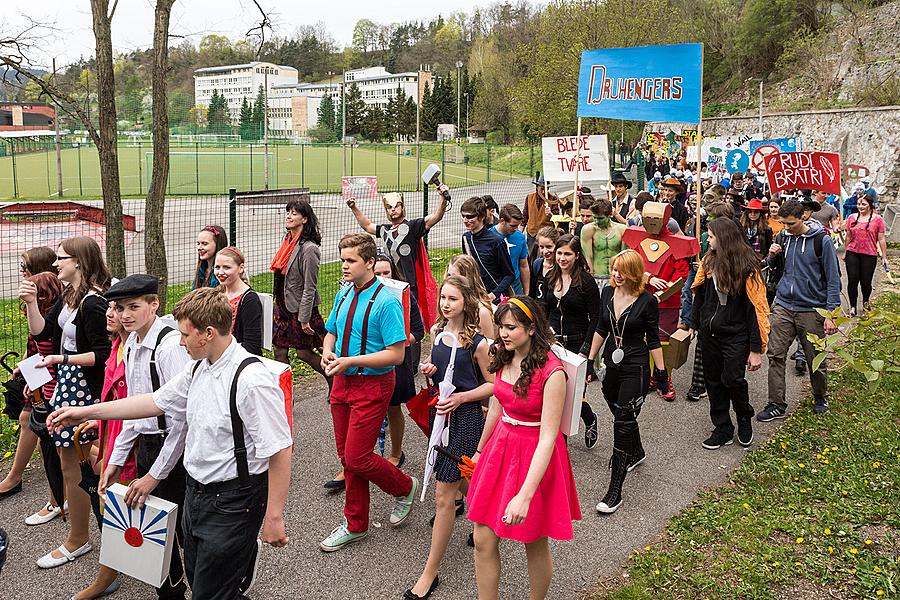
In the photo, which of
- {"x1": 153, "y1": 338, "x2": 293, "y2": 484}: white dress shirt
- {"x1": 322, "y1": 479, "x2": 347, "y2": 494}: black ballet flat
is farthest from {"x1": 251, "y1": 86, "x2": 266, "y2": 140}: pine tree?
{"x1": 153, "y1": 338, "x2": 293, "y2": 484}: white dress shirt

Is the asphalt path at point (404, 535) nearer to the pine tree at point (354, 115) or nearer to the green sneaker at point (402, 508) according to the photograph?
the green sneaker at point (402, 508)

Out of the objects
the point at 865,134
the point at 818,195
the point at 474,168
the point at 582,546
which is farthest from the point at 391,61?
the point at 582,546

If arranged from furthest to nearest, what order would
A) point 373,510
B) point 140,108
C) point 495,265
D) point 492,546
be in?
point 140,108, point 495,265, point 373,510, point 492,546

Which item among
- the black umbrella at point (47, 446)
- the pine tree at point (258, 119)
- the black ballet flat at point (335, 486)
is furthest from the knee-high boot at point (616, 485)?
the pine tree at point (258, 119)

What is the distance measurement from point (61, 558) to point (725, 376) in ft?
16.7

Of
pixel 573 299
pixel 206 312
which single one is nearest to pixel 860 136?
pixel 573 299

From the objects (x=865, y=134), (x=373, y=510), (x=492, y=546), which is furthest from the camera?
(x=865, y=134)

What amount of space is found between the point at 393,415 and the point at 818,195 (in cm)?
1027

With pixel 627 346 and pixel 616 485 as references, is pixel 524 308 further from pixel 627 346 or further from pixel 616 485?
pixel 616 485

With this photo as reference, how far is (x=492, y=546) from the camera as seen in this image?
3719mm

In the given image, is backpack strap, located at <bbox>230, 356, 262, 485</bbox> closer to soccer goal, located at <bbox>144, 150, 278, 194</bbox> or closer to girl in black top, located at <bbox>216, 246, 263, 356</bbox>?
girl in black top, located at <bbox>216, 246, 263, 356</bbox>

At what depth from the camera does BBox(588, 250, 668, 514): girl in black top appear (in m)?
5.59

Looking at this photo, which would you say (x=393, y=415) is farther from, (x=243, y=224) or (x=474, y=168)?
(x=474, y=168)

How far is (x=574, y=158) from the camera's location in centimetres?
1135
